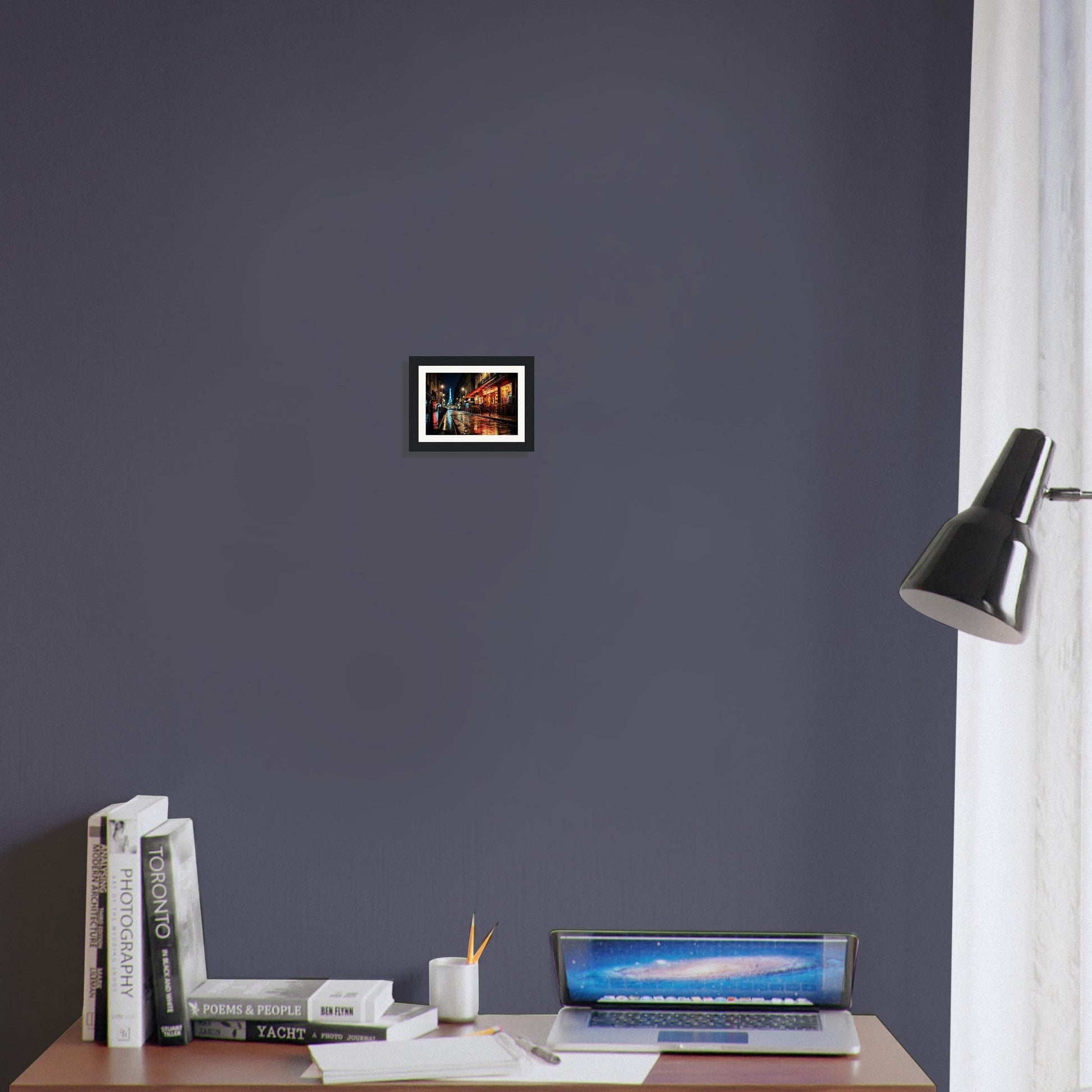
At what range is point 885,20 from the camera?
1.72 m

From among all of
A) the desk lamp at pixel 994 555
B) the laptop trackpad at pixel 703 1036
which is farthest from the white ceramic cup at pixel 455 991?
the desk lamp at pixel 994 555

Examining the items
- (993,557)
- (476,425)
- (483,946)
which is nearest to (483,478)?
(476,425)

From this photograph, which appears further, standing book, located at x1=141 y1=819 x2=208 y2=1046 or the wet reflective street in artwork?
the wet reflective street in artwork

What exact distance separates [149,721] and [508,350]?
0.84 meters

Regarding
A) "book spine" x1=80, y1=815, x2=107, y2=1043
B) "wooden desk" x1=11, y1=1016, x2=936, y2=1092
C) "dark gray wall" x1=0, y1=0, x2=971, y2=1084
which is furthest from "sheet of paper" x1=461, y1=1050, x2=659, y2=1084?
"book spine" x1=80, y1=815, x2=107, y2=1043

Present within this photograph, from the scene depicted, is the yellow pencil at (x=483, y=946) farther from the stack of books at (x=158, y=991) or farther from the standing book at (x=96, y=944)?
the standing book at (x=96, y=944)

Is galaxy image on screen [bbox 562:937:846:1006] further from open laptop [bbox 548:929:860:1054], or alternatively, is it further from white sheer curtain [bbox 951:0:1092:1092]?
white sheer curtain [bbox 951:0:1092:1092]

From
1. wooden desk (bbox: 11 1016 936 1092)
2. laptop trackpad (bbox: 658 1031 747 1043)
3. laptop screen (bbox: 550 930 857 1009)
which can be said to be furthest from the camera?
laptop screen (bbox: 550 930 857 1009)

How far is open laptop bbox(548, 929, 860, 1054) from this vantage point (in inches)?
59.8

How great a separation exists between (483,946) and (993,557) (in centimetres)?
100

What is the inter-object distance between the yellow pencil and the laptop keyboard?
199 millimetres

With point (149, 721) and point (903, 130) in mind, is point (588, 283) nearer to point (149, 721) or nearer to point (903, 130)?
point (903, 130)

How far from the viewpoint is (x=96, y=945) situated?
1486 mm

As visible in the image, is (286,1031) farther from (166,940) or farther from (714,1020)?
(714,1020)
